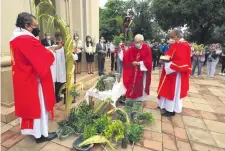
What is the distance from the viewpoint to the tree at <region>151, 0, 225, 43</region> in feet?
54.9

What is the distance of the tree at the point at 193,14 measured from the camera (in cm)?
1672

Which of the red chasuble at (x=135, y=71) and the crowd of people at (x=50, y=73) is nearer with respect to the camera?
the crowd of people at (x=50, y=73)

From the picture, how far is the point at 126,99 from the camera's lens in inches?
187

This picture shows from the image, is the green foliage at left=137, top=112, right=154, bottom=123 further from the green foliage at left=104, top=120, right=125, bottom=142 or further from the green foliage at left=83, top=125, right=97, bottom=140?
the green foliage at left=83, top=125, right=97, bottom=140

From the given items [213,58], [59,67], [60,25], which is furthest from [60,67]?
[213,58]

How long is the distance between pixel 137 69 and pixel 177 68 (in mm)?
1080

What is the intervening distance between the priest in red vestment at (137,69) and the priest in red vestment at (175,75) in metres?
0.52

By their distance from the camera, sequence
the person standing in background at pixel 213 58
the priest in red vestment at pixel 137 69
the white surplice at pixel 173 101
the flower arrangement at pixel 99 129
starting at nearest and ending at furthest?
the flower arrangement at pixel 99 129, the white surplice at pixel 173 101, the priest in red vestment at pixel 137 69, the person standing in background at pixel 213 58

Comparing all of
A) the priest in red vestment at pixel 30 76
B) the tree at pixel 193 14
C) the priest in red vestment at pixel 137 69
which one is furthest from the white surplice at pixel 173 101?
the tree at pixel 193 14

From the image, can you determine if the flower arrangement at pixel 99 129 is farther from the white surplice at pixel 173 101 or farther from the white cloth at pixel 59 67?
the white cloth at pixel 59 67

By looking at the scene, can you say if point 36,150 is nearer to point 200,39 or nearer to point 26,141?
point 26,141

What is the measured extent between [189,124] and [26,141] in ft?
11.1

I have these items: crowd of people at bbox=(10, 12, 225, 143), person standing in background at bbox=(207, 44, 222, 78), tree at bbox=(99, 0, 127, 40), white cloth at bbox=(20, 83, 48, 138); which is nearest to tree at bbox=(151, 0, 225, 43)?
person standing in background at bbox=(207, 44, 222, 78)

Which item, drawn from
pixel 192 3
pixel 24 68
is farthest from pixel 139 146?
pixel 192 3
